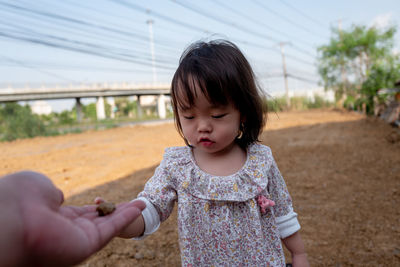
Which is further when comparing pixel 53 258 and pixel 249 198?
pixel 249 198

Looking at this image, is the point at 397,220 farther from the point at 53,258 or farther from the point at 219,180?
the point at 53,258

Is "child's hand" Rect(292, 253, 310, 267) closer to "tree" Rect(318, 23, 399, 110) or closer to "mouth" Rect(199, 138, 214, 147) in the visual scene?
"mouth" Rect(199, 138, 214, 147)

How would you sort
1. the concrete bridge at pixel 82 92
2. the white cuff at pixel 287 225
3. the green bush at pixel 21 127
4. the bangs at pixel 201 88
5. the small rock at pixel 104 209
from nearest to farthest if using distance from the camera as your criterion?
the small rock at pixel 104 209
the bangs at pixel 201 88
the white cuff at pixel 287 225
the green bush at pixel 21 127
the concrete bridge at pixel 82 92

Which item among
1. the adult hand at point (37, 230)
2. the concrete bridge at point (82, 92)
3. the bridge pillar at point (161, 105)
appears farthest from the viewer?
the bridge pillar at point (161, 105)

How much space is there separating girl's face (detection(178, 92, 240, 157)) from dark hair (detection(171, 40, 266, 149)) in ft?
0.08

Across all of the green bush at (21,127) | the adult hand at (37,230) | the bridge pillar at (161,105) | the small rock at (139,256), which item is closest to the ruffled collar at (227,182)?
the adult hand at (37,230)

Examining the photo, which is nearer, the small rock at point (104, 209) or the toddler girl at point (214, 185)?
the small rock at point (104, 209)

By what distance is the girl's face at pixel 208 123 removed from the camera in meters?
1.05

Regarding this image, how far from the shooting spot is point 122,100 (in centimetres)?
4872

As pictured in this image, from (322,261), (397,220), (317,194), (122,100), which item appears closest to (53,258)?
(322,261)

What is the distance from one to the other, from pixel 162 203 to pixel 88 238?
47 cm

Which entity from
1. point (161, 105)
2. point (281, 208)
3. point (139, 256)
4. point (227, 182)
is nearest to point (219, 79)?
point (227, 182)

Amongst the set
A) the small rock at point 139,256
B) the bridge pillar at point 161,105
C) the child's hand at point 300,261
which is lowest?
the small rock at point 139,256

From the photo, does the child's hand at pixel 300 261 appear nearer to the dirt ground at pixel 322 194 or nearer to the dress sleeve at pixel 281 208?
the dress sleeve at pixel 281 208
